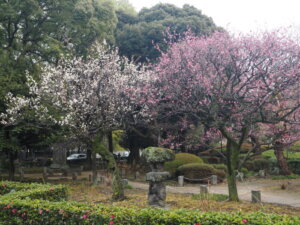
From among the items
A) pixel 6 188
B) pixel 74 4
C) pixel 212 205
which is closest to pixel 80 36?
pixel 74 4

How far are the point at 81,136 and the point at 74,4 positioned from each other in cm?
981

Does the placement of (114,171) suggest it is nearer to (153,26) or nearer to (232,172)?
(232,172)

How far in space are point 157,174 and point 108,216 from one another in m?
3.63

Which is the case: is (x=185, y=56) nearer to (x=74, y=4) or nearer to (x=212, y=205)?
(x=212, y=205)

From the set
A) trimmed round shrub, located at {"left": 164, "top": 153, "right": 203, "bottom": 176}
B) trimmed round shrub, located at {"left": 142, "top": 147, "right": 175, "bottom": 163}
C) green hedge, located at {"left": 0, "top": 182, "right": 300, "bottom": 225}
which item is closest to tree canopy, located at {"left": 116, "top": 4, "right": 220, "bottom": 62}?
trimmed round shrub, located at {"left": 164, "top": 153, "right": 203, "bottom": 176}

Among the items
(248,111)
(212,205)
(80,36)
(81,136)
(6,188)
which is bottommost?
(212,205)

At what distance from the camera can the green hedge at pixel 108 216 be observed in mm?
5605

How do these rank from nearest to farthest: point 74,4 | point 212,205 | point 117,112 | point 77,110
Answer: point 212,205
point 77,110
point 117,112
point 74,4

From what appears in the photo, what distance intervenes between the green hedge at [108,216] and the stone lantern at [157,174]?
300 centimetres

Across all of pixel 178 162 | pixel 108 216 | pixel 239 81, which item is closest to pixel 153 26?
pixel 178 162

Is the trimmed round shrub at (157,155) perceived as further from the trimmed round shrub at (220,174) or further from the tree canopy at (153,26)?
the tree canopy at (153,26)

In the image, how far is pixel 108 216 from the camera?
20.4 ft

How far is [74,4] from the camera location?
18.8 meters

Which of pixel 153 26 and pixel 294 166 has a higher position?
pixel 153 26
